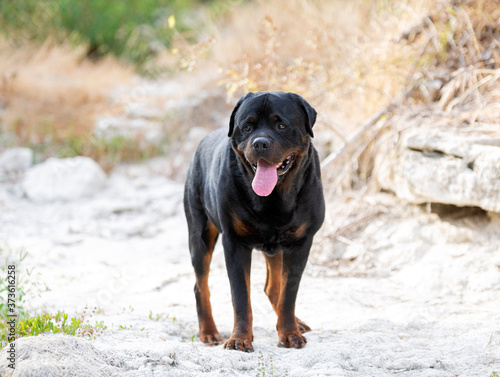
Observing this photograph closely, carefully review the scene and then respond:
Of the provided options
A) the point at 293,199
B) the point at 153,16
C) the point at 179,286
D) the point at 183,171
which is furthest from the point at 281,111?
the point at 153,16

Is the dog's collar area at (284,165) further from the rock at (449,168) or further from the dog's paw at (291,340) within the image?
the rock at (449,168)

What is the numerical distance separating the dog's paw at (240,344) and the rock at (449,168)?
8.86ft

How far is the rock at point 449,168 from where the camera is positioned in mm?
4902

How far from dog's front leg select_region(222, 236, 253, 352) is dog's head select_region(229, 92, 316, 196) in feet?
1.53

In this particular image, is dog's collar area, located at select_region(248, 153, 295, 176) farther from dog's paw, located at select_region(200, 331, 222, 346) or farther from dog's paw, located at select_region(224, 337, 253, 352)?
dog's paw, located at select_region(200, 331, 222, 346)

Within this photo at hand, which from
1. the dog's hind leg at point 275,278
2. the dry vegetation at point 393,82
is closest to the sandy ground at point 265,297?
the dog's hind leg at point 275,278

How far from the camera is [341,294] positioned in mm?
4848

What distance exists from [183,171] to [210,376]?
654cm

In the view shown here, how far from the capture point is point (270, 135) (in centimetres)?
331


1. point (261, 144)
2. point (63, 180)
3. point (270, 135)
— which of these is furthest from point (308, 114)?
point (63, 180)

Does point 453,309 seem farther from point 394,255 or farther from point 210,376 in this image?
point 210,376

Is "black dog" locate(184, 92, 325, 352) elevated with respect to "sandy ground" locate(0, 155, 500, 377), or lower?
elevated

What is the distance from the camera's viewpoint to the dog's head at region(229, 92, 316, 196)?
3277 mm

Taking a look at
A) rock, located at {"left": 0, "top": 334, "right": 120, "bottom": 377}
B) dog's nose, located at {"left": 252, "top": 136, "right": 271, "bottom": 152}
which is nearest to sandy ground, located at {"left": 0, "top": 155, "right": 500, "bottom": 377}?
rock, located at {"left": 0, "top": 334, "right": 120, "bottom": 377}
